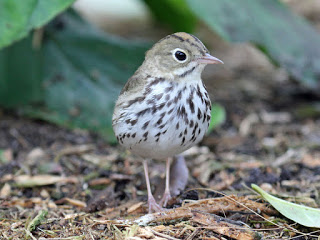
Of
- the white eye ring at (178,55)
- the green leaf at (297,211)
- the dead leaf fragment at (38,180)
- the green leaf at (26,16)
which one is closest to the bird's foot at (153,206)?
the green leaf at (297,211)

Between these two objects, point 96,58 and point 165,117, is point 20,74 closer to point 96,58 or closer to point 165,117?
point 96,58

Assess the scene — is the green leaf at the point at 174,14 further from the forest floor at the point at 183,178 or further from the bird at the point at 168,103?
the bird at the point at 168,103

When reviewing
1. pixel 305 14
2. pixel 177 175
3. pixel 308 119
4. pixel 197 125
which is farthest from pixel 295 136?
pixel 305 14

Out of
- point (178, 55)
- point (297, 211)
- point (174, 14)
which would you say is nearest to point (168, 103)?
point (178, 55)

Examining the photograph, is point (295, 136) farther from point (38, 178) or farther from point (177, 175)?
point (38, 178)

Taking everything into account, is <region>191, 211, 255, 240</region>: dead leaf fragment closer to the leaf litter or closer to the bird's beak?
the leaf litter

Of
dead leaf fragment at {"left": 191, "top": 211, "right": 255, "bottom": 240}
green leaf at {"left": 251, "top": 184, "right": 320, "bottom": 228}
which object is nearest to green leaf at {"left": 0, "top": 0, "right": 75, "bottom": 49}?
dead leaf fragment at {"left": 191, "top": 211, "right": 255, "bottom": 240}

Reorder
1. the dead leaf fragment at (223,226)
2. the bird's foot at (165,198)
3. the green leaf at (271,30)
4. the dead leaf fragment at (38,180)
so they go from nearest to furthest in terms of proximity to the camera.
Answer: the dead leaf fragment at (223,226), the bird's foot at (165,198), the dead leaf fragment at (38,180), the green leaf at (271,30)

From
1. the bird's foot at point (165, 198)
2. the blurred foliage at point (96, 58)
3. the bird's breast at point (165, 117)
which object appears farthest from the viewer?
the blurred foliage at point (96, 58)
